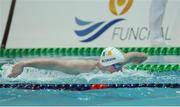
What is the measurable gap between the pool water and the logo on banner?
59.8 inches

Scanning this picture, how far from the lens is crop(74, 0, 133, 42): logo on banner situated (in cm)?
551

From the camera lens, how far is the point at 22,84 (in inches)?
136

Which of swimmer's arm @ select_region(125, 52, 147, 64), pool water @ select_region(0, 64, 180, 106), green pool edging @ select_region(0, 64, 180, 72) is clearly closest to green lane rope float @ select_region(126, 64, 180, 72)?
green pool edging @ select_region(0, 64, 180, 72)

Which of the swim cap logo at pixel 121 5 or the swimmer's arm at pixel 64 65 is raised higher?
the swim cap logo at pixel 121 5

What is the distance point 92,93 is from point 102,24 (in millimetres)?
2434

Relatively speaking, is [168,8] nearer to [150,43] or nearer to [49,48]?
[150,43]

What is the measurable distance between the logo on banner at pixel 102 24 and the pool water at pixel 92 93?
1519 millimetres

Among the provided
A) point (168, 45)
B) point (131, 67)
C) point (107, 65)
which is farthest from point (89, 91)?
point (168, 45)

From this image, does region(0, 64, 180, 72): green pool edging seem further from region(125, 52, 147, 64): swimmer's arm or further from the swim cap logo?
the swim cap logo

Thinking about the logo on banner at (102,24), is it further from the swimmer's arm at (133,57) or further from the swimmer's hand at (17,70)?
the swimmer's hand at (17,70)

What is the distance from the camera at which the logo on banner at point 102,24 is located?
5.51 m

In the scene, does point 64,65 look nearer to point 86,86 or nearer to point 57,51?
point 86,86

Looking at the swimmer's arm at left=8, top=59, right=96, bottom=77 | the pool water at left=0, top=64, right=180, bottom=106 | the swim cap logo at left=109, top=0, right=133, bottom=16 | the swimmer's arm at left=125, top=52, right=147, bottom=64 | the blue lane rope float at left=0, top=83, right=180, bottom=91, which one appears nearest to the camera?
the pool water at left=0, top=64, right=180, bottom=106

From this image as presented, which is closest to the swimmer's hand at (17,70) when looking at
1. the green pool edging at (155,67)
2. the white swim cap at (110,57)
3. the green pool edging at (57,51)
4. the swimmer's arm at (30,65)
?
the swimmer's arm at (30,65)
